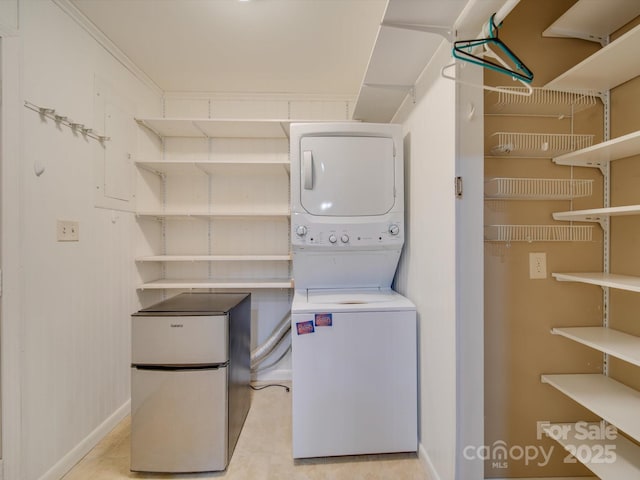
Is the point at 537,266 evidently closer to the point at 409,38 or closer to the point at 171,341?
the point at 409,38

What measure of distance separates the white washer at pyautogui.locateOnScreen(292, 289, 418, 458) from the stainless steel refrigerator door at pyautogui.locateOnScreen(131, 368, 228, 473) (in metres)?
0.42

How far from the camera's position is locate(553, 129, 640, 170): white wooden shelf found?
1.04 meters

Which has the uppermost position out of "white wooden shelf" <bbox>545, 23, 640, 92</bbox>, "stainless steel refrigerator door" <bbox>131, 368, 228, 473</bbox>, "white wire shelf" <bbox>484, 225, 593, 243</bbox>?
"white wooden shelf" <bbox>545, 23, 640, 92</bbox>

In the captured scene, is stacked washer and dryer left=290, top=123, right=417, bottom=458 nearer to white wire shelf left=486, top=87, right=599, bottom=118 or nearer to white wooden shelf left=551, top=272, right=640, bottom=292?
white wire shelf left=486, top=87, right=599, bottom=118

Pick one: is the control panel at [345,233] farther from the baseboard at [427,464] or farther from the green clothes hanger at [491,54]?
the baseboard at [427,464]

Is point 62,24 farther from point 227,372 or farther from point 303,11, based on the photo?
point 227,372

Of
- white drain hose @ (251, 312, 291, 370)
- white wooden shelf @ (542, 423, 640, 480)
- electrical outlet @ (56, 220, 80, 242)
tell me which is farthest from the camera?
white drain hose @ (251, 312, 291, 370)

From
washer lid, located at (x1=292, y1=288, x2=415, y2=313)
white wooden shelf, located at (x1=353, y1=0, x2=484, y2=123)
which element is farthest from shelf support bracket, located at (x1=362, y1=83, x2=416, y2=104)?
washer lid, located at (x1=292, y1=288, x2=415, y2=313)

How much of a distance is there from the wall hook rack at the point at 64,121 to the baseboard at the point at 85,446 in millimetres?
1818

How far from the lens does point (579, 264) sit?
1.39 m

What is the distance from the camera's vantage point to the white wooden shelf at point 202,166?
211 cm

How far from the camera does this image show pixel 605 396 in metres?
1.20

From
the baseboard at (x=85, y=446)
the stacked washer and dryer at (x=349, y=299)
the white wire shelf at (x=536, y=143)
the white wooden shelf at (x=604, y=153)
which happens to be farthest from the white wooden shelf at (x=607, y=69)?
the baseboard at (x=85, y=446)

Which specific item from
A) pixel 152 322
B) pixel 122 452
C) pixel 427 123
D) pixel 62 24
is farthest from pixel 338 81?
pixel 122 452
